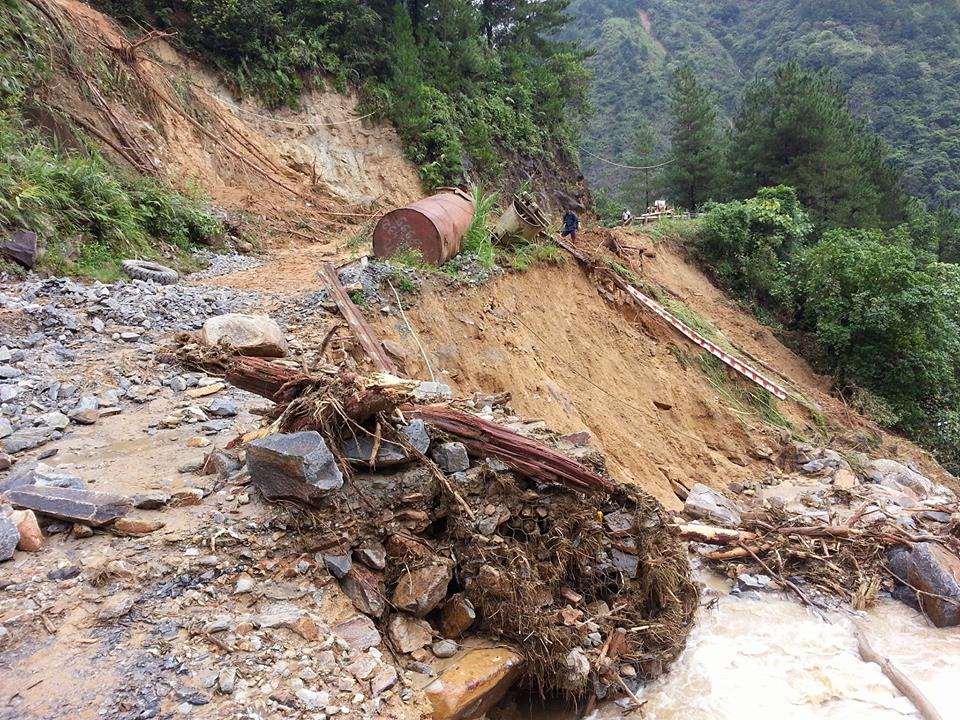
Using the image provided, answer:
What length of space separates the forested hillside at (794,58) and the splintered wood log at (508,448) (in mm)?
28137

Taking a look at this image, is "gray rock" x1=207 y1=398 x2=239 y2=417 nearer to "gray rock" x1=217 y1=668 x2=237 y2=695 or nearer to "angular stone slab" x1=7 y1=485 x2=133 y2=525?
"angular stone slab" x1=7 y1=485 x2=133 y2=525

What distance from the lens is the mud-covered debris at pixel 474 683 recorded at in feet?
9.16

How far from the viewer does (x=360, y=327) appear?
240 inches

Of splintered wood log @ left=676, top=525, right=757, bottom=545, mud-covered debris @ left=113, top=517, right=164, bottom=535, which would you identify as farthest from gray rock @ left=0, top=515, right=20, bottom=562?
splintered wood log @ left=676, top=525, right=757, bottom=545

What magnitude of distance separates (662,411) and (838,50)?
53.0 metres

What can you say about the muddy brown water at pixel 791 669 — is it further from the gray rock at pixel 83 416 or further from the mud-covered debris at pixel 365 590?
the gray rock at pixel 83 416

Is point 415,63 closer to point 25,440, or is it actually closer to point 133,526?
point 25,440

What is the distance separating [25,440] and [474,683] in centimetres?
316

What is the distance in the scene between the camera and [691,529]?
5.40 m

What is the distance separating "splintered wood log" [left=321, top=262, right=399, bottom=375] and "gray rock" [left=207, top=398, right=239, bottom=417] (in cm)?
135

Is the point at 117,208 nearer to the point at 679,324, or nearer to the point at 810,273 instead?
the point at 679,324

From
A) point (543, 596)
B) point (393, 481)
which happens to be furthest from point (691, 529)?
point (393, 481)

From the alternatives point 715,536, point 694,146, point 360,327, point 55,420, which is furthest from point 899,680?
point 694,146

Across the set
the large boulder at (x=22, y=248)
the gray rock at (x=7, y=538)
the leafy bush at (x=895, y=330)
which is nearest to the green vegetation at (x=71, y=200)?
the large boulder at (x=22, y=248)
